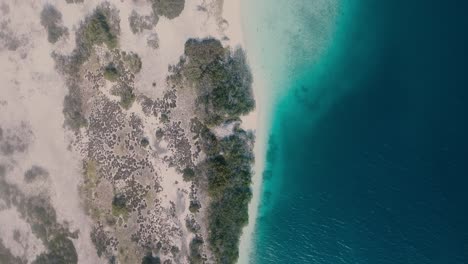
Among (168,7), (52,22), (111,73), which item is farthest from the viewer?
(52,22)

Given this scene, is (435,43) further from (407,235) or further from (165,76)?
(165,76)

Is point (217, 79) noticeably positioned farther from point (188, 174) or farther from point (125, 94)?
point (188, 174)

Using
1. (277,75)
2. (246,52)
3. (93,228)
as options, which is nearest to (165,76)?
(246,52)

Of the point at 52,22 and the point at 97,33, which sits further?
the point at 52,22

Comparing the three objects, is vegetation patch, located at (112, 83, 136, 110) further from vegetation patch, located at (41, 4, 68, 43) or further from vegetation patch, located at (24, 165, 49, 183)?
vegetation patch, located at (24, 165, 49, 183)

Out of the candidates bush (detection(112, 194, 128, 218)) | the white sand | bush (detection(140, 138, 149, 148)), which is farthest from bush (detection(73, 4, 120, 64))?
bush (detection(112, 194, 128, 218))

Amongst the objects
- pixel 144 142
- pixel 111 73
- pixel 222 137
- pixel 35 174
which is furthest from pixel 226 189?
pixel 35 174

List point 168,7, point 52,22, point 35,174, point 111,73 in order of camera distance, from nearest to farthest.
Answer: point 168,7, point 111,73, point 52,22, point 35,174
